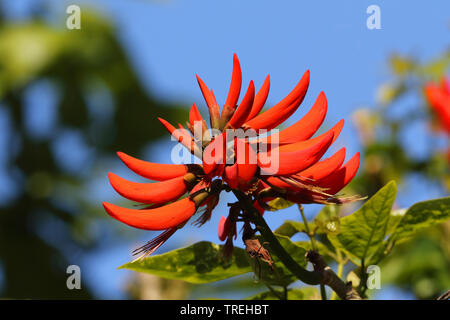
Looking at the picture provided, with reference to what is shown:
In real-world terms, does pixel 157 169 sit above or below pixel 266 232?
above

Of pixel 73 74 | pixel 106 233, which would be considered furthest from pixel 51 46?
pixel 106 233

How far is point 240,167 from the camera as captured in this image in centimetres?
101

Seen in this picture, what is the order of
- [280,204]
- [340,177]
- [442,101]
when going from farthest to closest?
1. [442,101]
2. [280,204]
3. [340,177]

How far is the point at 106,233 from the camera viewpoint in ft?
21.6

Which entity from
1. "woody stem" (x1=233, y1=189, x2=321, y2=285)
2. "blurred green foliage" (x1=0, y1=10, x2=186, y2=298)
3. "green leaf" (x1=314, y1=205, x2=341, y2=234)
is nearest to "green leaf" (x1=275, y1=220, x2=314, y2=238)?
"green leaf" (x1=314, y1=205, x2=341, y2=234)

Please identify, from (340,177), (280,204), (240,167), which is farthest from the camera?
(280,204)

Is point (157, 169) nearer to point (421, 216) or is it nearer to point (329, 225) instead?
point (329, 225)

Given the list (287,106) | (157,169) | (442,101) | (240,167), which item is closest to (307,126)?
(287,106)

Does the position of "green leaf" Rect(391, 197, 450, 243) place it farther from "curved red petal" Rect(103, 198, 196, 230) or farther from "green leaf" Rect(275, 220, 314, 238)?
"curved red petal" Rect(103, 198, 196, 230)

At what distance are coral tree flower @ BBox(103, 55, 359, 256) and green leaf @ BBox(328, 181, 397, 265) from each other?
155 millimetres

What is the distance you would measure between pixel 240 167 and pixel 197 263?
0.41 meters

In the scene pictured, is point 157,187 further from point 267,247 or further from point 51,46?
point 51,46
